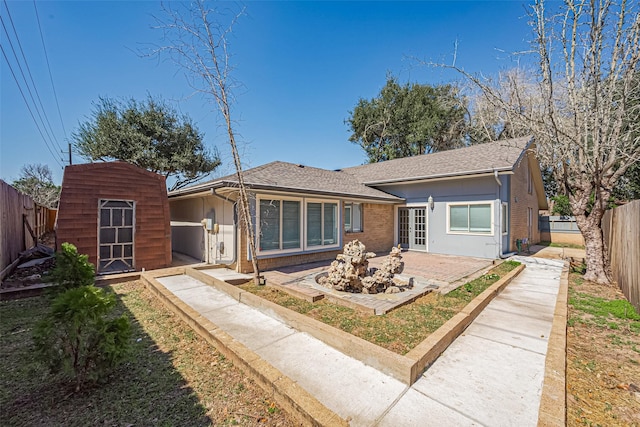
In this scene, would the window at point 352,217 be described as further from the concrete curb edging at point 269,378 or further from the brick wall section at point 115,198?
the concrete curb edging at point 269,378

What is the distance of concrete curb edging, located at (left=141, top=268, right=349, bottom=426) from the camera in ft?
8.18

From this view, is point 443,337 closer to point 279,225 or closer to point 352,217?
point 279,225

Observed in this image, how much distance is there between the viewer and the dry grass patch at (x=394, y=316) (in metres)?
3.99

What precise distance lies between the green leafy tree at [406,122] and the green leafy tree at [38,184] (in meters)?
33.1

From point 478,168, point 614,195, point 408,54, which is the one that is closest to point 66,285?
point 408,54

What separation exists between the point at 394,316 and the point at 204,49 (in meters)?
7.41

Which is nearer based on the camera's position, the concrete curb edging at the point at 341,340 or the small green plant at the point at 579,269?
the concrete curb edging at the point at 341,340

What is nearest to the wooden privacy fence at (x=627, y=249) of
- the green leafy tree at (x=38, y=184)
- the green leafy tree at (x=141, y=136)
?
the green leafy tree at (x=141, y=136)

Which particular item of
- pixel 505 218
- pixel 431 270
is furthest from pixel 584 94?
pixel 431 270

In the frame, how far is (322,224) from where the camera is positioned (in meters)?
10.0

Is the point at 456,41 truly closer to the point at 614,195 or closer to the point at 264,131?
the point at 264,131

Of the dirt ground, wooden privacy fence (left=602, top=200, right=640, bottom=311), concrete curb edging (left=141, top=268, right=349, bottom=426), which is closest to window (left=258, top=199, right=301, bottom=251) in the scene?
concrete curb edging (left=141, top=268, right=349, bottom=426)

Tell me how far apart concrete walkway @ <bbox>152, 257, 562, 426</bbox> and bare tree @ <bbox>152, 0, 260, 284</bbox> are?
2686 mm

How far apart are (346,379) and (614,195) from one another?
26.0m
